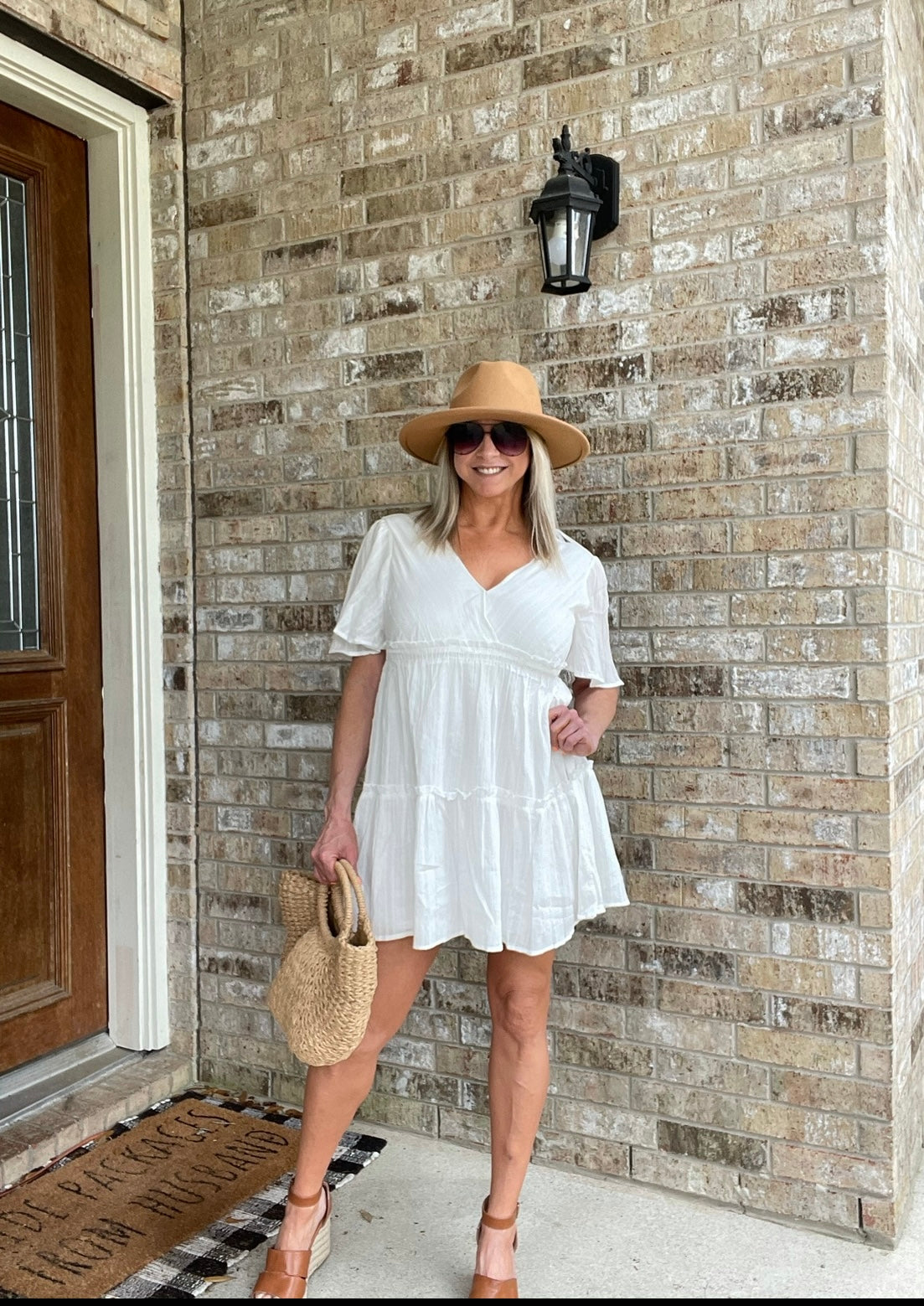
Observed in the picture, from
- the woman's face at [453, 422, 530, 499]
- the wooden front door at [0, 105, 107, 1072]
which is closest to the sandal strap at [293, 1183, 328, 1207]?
the wooden front door at [0, 105, 107, 1072]

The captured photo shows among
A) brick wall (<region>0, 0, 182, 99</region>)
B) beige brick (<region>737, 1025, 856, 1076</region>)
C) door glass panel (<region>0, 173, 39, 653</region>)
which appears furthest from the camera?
door glass panel (<region>0, 173, 39, 653</region>)

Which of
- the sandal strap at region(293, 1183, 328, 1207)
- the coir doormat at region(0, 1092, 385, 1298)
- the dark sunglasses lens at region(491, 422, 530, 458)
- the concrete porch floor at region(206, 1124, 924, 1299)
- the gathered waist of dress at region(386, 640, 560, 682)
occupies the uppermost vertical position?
the dark sunglasses lens at region(491, 422, 530, 458)

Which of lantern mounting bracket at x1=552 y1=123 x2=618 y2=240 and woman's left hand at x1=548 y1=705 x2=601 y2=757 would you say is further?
lantern mounting bracket at x1=552 y1=123 x2=618 y2=240

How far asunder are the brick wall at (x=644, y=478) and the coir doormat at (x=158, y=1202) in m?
0.21

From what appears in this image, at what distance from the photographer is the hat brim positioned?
6.72ft

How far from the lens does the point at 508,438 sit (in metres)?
2.07

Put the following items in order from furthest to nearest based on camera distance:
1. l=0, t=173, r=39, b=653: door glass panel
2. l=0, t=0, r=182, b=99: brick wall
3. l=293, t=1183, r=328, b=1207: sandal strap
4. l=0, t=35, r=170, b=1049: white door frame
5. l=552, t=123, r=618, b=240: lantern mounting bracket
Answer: l=0, t=35, r=170, b=1049: white door frame < l=0, t=173, r=39, b=653: door glass panel < l=0, t=0, r=182, b=99: brick wall < l=552, t=123, r=618, b=240: lantern mounting bracket < l=293, t=1183, r=328, b=1207: sandal strap

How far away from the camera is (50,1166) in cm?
255

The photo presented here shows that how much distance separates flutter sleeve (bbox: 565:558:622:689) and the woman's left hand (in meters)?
0.15

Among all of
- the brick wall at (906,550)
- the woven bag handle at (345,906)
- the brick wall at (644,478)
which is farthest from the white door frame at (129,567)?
the brick wall at (906,550)

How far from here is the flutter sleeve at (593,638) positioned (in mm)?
2191

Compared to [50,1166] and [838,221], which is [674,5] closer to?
[838,221]

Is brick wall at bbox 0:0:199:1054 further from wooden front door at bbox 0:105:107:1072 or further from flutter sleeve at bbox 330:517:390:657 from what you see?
flutter sleeve at bbox 330:517:390:657

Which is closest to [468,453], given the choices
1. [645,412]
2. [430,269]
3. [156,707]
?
[645,412]
